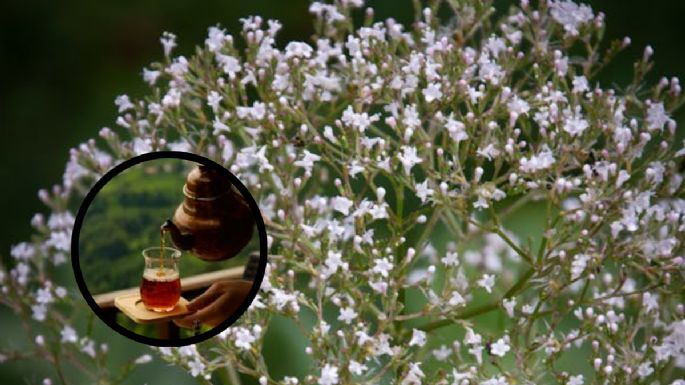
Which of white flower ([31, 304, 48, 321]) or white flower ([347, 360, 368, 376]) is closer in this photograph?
white flower ([347, 360, 368, 376])

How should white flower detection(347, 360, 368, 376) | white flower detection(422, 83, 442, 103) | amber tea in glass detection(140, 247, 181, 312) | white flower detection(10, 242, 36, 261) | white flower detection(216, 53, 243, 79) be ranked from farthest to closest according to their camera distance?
1. white flower detection(10, 242, 36, 261)
2. white flower detection(216, 53, 243, 79)
3. white flower detection(422, 83, 442, 103)
4. white flower detection(347, 360, 368, 376)
5. amber tea in glass detection(140, 247, 181, 312)

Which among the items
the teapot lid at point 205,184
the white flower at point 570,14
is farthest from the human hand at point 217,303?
the white flower at point 570,14

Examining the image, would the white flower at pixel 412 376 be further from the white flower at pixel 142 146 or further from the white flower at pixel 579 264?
the white flower at pixel 142 146

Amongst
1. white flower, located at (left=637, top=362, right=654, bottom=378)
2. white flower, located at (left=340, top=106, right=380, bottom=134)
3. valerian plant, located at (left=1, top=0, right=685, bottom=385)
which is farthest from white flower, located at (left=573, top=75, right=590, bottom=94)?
white flower, located at (left=637, top=362, right=654, bottom=378)

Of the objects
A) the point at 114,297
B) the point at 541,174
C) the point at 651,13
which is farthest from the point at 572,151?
the point at 651,13

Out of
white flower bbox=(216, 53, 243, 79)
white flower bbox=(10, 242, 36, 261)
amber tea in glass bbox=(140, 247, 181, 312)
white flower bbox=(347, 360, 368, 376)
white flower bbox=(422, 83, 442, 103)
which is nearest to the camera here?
amber tea in glass bbox=(140, 247, 181, 312)

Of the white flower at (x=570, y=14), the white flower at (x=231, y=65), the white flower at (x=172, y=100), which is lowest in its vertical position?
the white flower at (x=570, y=14)

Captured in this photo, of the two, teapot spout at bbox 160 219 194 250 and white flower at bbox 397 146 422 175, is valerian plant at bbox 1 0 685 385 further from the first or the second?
teapot spout at bbox 160 219 194 250
